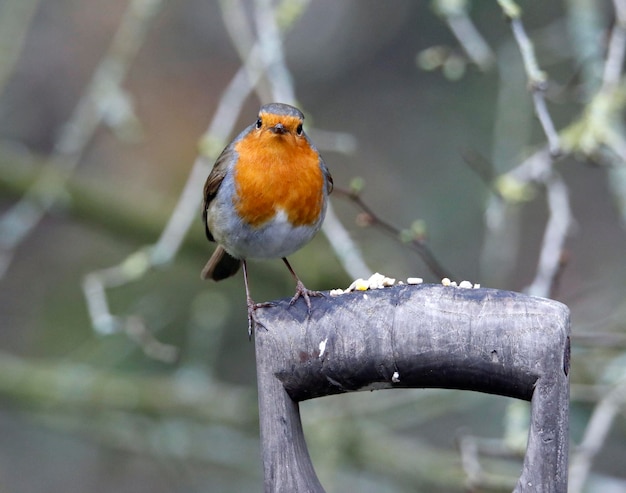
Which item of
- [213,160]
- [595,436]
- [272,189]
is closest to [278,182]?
[272,189]

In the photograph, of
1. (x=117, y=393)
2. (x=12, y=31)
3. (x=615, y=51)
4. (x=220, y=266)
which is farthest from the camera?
(x=117, y=393)

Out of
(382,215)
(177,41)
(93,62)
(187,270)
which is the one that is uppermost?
(177,41)

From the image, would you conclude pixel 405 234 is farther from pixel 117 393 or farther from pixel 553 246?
pixel 117 393

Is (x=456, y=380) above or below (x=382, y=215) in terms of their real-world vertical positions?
below

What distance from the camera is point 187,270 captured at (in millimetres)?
7340

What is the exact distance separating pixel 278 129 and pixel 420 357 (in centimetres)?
163

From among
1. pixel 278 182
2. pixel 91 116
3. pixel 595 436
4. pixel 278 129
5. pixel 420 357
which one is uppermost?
pixel 91 116

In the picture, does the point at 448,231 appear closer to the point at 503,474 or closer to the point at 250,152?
the point at 503,474

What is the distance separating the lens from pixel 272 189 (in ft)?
12.5

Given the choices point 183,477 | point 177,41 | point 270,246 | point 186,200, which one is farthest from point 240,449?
point 177,41

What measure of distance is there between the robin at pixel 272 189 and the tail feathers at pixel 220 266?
57 centimetres

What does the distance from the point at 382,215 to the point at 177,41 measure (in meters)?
2.91

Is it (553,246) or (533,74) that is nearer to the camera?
(533,74)

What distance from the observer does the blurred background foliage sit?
493 cm
